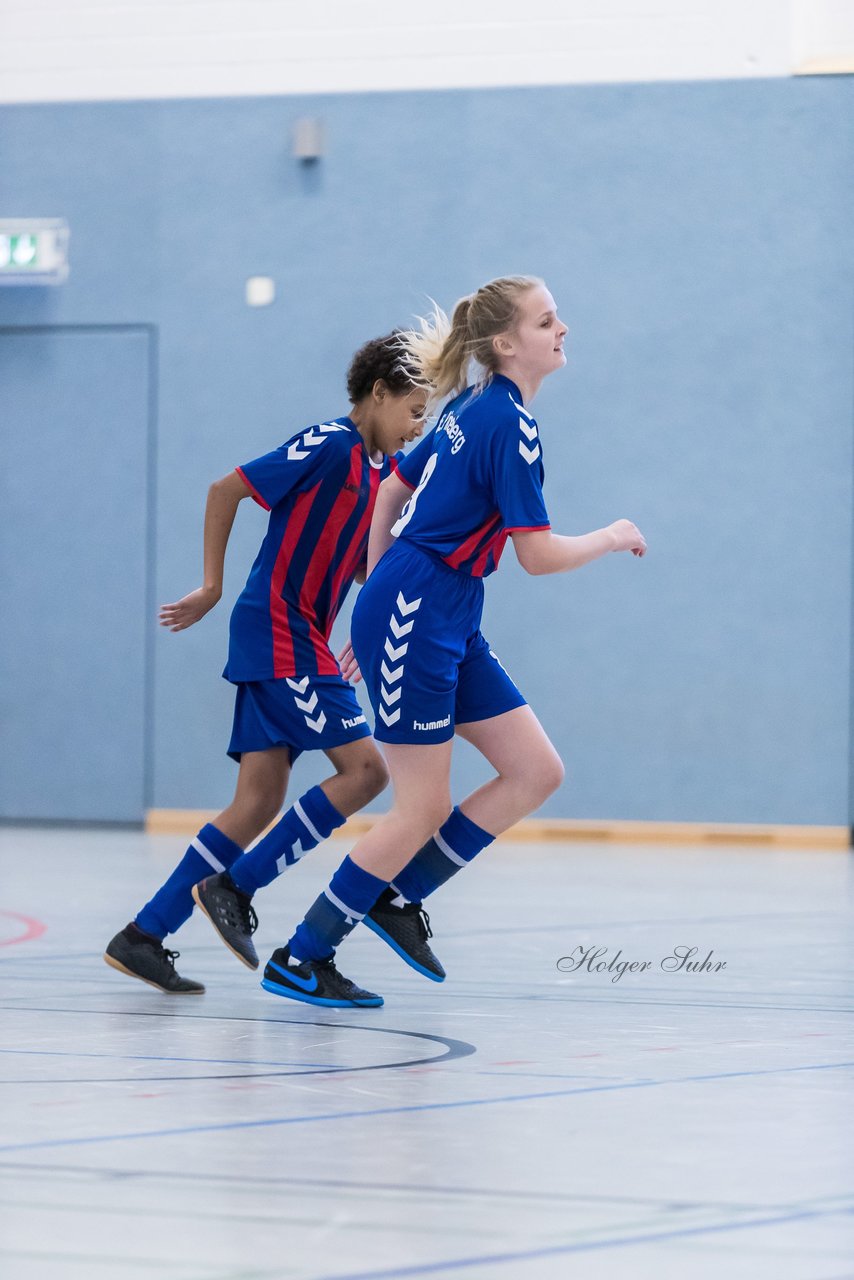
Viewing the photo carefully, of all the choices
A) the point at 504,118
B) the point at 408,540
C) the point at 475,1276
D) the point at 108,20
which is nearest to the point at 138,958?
the point at 408,540

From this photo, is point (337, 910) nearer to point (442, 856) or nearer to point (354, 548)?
point (442, 856)

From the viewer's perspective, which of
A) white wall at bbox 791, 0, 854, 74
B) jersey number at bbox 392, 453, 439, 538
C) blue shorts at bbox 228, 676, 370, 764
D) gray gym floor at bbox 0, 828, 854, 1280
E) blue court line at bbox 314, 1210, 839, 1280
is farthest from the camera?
white wall at bbox 791, 0, 854, 74

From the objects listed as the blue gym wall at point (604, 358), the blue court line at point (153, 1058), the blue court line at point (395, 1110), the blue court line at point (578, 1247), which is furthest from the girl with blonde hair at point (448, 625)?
the blue gym wall at point (604, 358)

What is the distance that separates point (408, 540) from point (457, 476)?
0.54ft

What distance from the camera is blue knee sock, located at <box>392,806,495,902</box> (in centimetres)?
377

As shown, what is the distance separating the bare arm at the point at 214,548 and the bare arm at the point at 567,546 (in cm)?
73

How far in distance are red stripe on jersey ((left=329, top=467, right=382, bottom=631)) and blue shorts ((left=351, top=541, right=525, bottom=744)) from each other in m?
0.39

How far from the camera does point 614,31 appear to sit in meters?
9.45

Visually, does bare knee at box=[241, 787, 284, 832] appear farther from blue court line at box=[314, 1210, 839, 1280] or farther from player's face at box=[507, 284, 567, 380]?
blue court line at box=[314, 1210, 839, 1280]

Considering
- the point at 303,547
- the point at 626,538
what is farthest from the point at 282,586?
the point at 626,538

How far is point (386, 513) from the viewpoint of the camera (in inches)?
150

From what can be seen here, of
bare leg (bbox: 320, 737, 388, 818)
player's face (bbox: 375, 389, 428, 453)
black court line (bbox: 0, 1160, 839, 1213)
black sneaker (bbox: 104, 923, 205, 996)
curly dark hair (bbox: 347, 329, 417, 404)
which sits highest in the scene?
curly dark hair (bbox: 347, 329, 417, 404)

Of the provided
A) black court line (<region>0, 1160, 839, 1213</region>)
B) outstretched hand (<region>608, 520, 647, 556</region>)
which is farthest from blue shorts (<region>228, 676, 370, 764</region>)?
black court line (<region>0, 1160, 839, 1213</region>)

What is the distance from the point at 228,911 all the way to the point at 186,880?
→ 0.14 meters
